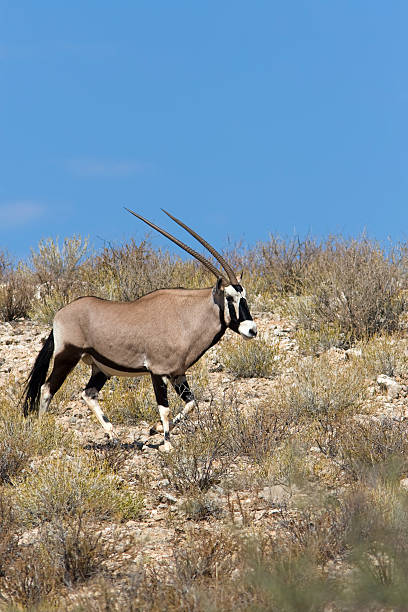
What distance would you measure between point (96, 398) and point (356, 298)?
609cm

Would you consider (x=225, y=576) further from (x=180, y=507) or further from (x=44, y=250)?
(x=44, y=250)

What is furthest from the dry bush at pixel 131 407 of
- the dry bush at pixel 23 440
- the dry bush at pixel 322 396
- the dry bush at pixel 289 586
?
the dry bush at pixel 289 586

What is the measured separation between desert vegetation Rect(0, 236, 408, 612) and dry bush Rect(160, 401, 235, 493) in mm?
24

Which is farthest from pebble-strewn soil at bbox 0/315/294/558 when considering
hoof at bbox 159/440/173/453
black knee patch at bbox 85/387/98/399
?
black knee patch at bbox 85/387/98/399

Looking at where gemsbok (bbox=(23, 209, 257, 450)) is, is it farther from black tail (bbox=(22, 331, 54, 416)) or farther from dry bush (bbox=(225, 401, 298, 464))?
dry bush (bbox=(225, 401, 298, 464))

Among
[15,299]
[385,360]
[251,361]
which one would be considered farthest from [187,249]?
[15,299]

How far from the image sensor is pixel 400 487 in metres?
6.64

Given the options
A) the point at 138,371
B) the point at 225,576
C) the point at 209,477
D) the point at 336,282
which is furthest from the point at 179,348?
the point at 336,282

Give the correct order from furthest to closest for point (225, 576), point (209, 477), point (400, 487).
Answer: point (209, 477)
point (400, 487)
point (225, 576)

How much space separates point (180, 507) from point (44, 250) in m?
11.3

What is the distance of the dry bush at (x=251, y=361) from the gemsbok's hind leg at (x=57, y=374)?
345cm

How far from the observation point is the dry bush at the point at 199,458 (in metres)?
7.42

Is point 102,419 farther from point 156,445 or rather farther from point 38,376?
point 38,376

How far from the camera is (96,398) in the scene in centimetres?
962
